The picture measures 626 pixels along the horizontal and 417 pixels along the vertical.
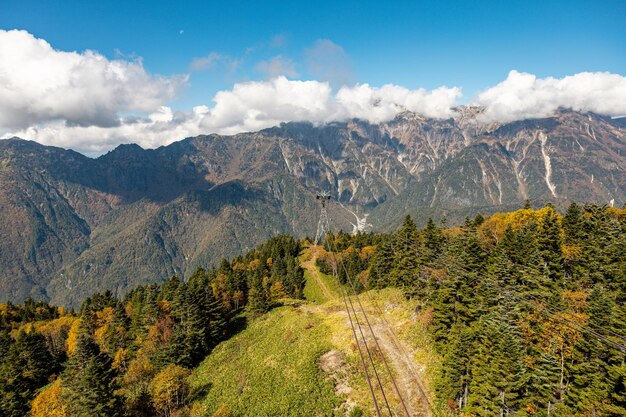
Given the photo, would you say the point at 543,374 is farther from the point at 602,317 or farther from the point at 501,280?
the point at 501,280

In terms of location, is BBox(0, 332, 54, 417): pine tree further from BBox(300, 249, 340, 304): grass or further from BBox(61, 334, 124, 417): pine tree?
BBox(300, 249, 340, 304): grass

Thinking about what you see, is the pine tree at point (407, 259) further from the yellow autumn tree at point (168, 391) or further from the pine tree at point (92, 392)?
the pine tree at point (92, 392)

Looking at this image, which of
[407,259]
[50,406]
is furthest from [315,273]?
[50,406]

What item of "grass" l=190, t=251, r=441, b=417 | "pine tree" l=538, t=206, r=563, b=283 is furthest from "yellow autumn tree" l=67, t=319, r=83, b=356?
"pine tree" l=538, t=206, r=563, b=283

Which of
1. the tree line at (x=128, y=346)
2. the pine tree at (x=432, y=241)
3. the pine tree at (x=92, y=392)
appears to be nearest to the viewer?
the pine tree at (x=92, y=392)

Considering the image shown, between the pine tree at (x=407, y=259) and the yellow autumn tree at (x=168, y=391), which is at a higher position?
the pine tree at (x=407, y=259)

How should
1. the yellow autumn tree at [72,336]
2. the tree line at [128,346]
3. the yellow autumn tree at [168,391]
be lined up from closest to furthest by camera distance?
the tree line at [128,346] < the yellow autumn tree at [168,391] < the yellow autumn tree at [72,336]

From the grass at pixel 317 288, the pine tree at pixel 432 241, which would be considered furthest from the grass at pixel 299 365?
the grass at pixel 317 288

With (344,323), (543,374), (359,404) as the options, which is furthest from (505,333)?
(344,323)

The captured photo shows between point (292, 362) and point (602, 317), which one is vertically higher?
point (602, 317)
